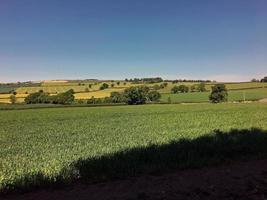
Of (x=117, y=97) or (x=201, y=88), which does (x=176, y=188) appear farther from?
(x=201, y=88)

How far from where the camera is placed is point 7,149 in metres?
21.4

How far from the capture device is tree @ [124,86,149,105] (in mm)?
106750

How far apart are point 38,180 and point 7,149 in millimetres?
12532

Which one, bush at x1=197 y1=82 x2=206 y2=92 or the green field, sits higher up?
bush at x1=197 y1=82 x2=206 y2=92

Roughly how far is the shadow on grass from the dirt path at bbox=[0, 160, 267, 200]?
1.99 feet

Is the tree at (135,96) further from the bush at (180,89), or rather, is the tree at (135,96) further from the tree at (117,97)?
the bush at (180,89)

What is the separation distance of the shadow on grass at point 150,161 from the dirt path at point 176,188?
606 millimetres

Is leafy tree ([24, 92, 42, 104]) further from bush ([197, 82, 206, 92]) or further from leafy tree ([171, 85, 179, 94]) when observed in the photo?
bush ([197, 82, 206, 92])

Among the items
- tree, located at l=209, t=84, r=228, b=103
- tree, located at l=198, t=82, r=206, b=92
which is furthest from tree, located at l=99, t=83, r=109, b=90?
tree, located at l=209, t=84, r=228, b=103

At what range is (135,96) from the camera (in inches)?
4245

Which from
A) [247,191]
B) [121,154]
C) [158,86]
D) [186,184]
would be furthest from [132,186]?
[158,86]

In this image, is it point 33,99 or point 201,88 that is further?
point 201,88

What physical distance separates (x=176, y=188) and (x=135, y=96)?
325 ft

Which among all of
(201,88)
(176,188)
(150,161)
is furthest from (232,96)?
(176,188)
